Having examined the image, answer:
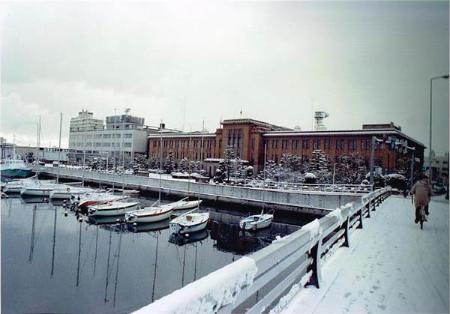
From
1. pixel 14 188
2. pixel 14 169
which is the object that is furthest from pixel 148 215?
pixel 14 169

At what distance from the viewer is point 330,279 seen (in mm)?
3850

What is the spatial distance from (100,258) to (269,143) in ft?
130

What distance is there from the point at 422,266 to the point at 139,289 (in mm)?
9568

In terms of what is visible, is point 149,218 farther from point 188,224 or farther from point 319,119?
point 319,119

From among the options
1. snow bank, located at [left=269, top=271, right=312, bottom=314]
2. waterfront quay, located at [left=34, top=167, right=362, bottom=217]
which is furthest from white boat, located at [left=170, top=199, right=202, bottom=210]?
snow bank, located at [left=269, top=271, right=312, bottom=314]

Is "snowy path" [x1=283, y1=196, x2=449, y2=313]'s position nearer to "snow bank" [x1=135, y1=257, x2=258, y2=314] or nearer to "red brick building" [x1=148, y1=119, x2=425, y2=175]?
"snow bank" [x1=135, y1=257, x2=258, y2=314]

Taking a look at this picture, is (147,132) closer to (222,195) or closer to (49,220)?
(222,195)

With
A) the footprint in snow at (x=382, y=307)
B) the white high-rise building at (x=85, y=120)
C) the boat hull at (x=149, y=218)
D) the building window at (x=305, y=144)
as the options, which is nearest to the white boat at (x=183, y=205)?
the boat hull at (x=149, y=218)

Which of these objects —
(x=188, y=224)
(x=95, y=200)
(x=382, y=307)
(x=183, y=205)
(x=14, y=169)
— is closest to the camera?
(x=382, y=307)

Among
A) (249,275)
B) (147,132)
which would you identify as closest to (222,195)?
(249,275)

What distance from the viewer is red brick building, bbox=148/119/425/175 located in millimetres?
41013

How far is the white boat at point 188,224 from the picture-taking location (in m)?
20.1

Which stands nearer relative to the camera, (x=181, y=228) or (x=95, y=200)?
(x=181, y=228)

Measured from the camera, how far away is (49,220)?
22297mm
